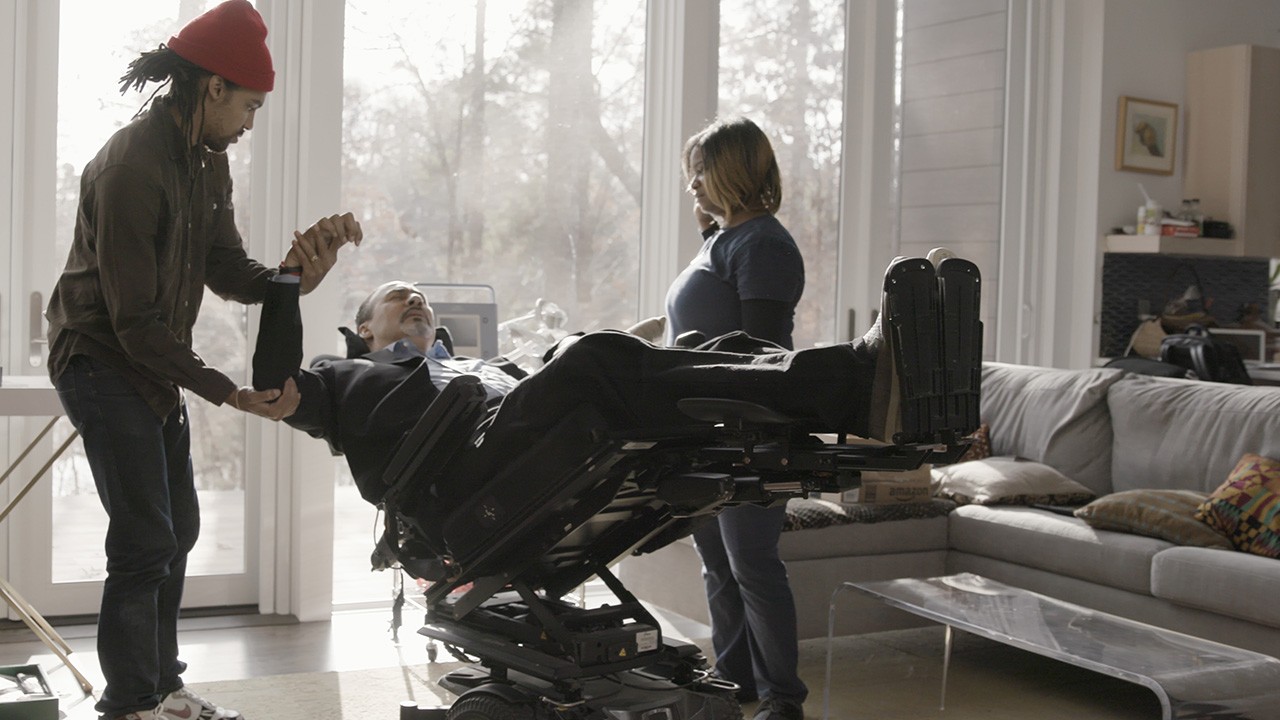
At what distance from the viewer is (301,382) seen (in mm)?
2486

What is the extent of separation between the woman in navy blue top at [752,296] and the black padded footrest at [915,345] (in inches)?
37.7

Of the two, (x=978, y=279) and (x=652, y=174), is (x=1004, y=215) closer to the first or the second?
(x=652, y=174)

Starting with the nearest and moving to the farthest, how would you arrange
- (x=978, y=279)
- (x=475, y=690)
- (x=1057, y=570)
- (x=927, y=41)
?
(x=978, y=279) < (x=475, y=690) < (x=1057, y=570) < (x=927, y=41)

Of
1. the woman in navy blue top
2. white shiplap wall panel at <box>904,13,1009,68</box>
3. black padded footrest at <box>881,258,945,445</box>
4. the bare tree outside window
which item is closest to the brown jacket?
the woman in navy blue top

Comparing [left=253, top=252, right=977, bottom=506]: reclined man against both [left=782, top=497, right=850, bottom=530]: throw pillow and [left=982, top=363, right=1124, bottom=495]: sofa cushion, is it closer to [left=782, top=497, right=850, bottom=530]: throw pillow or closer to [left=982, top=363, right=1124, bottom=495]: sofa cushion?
[left=782, top=497, right=850, bottom=530]: throw pillow

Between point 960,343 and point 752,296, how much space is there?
94 cm

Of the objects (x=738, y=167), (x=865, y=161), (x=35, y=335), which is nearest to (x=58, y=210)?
(x=35, y=335)

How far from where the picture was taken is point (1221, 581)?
332 cm

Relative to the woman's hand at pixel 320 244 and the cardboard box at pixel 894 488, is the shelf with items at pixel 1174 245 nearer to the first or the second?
the cardboard box at pixel 894 488

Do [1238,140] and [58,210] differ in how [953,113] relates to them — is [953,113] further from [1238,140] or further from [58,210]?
[58,210]

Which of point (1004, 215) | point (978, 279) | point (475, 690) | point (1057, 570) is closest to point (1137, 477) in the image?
point (1057, 570)

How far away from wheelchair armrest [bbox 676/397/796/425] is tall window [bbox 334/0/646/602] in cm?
271

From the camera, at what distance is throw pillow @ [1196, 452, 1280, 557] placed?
11.3ft

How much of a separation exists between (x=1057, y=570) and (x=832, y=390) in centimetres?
219
